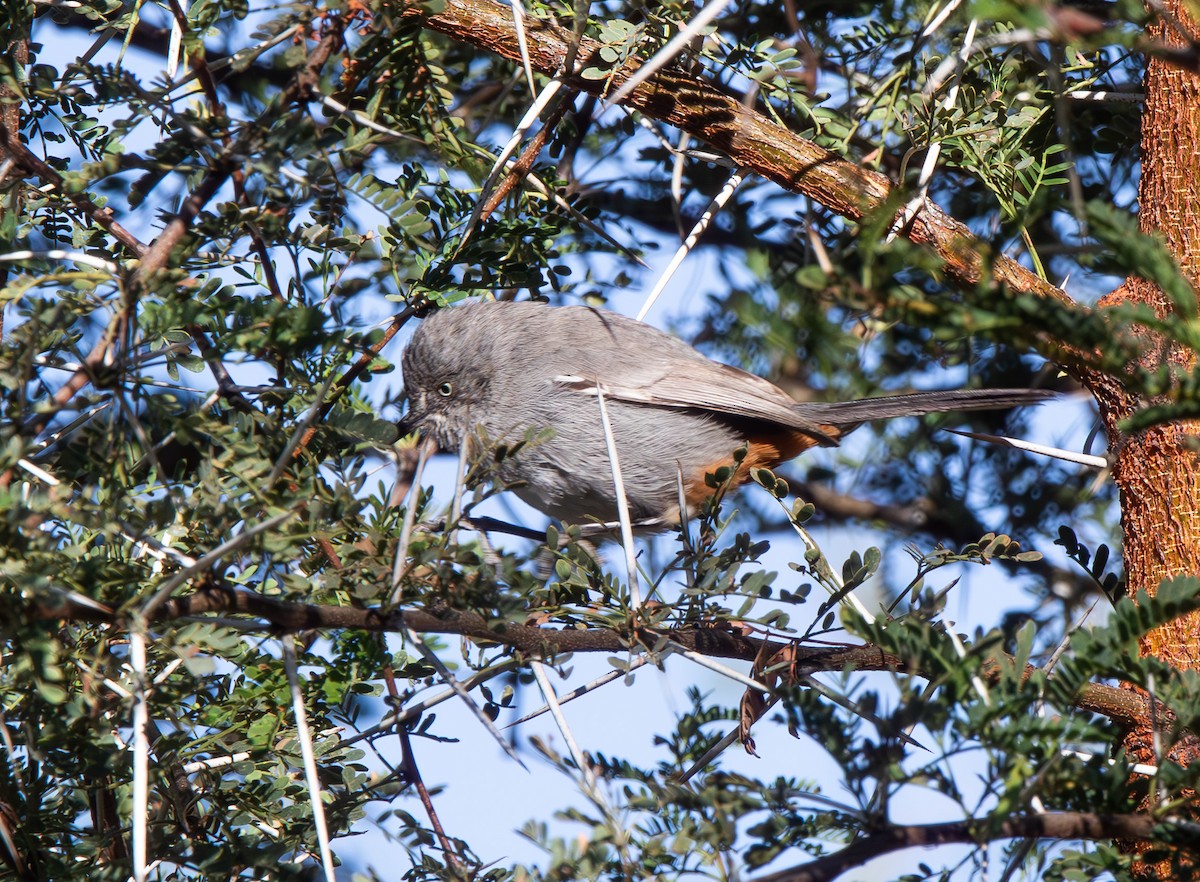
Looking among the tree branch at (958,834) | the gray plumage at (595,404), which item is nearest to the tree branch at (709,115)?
the gray plumage at (595,404)

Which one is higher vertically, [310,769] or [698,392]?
[698,392]

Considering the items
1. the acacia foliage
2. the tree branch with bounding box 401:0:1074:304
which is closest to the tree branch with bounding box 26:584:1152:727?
the acacia foliage

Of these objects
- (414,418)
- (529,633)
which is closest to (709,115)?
(529,633)

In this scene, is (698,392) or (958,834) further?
(698,392)

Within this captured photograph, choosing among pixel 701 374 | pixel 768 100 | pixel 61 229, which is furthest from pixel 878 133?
pixel 61 229

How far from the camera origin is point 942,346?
370 cm

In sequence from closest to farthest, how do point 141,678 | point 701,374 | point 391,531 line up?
point 141,678, point 391,531, point 701,374

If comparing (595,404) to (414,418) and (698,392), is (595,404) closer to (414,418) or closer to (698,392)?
(698,392)

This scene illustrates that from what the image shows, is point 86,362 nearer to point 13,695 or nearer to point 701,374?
point 13,695

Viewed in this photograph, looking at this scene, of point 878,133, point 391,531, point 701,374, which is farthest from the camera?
point 701,374

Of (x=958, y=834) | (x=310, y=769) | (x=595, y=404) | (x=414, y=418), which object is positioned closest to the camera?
(x=958, y=834)

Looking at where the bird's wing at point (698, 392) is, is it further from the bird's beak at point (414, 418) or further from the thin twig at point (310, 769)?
the thin twig at point (310, 769)

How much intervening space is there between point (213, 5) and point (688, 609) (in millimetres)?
1620

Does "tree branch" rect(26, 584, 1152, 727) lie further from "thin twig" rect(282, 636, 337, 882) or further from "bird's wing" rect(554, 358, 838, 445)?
"bird's wing" rect(554, 358, 838, 445)
